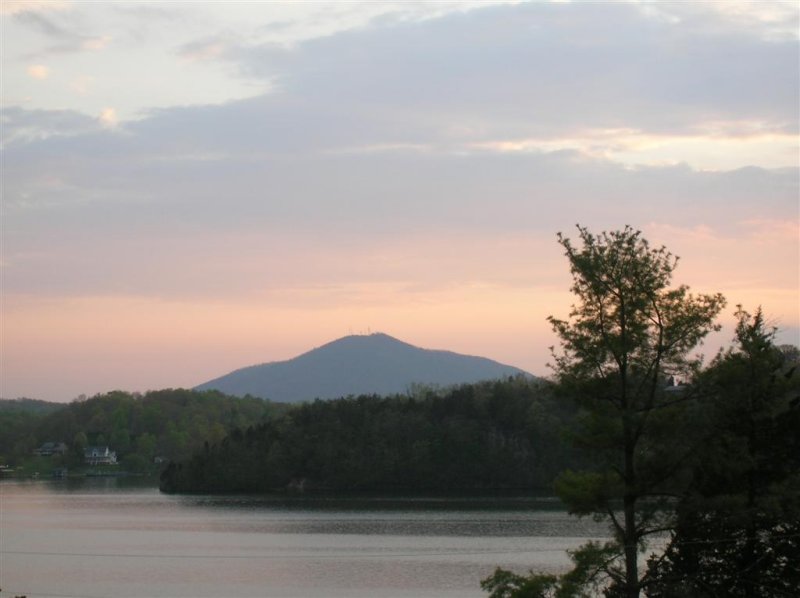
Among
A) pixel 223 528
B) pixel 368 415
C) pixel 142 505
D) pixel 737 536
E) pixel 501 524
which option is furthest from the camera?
pixel 368 415

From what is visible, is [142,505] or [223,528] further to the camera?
[142,505]

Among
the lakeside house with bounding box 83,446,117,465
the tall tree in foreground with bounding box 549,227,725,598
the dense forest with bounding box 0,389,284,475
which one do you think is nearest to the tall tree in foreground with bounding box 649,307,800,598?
the tall tree in foreground with bounding box 549,227,725,598

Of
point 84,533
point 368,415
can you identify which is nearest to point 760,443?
point 84,533

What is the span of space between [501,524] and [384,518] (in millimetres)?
12141

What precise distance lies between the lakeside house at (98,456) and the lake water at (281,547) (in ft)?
241

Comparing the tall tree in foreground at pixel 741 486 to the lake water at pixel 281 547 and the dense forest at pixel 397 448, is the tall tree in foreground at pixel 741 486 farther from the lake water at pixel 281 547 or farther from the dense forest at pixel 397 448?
the dense forest at pixel 397 448

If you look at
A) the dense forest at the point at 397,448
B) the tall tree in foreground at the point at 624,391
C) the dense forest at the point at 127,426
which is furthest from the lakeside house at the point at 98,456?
the tall tree in foreground at the point at 624,391

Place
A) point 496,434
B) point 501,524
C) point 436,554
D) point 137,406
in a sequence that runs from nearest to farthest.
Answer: point 436,554, point 501,524, point 496,434, point 137,406

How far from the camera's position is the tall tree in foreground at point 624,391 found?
20188 mm

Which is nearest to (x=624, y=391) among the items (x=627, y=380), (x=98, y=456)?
(x=627, y=380)

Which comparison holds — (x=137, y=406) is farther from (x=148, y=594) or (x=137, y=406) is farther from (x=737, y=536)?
(x=737, y=536)

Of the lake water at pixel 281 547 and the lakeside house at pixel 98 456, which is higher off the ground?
the lakeside house at pixel 98 456

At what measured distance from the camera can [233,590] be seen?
1816 inches

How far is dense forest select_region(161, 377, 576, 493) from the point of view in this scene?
109438mm
